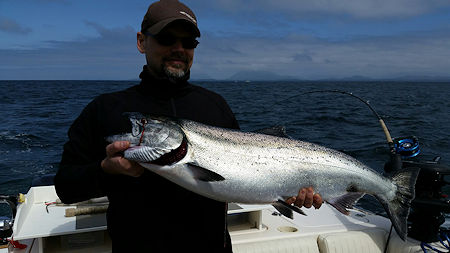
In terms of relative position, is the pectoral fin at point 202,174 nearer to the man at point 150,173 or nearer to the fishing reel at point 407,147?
the man at point 150,173

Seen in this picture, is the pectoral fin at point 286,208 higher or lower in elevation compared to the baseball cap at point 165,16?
lower

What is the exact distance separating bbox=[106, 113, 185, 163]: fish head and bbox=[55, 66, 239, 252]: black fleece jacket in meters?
0.14

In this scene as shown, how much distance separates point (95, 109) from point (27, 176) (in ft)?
39.2

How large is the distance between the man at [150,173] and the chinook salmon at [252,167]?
0.15 m

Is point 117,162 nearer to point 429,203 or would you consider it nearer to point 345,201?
point 345,201

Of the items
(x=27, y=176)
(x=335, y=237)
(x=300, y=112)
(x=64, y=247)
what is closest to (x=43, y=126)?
(x=27, y=176)

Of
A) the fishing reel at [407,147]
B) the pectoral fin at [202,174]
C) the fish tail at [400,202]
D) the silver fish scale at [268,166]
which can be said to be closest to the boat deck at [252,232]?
the fishing reel at [407,147]

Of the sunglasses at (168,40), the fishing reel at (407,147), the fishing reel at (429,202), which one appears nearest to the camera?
the sunglasses at (168,40)

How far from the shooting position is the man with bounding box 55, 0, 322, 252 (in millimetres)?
2631

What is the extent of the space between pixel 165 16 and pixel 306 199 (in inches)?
74.5

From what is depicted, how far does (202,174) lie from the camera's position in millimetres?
2641

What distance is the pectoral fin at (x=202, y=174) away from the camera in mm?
2627

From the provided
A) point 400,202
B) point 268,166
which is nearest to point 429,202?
point 400,202

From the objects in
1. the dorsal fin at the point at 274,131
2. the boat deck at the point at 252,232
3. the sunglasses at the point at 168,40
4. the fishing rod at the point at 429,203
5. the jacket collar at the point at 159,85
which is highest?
the sunglasses at the point at 168,40
